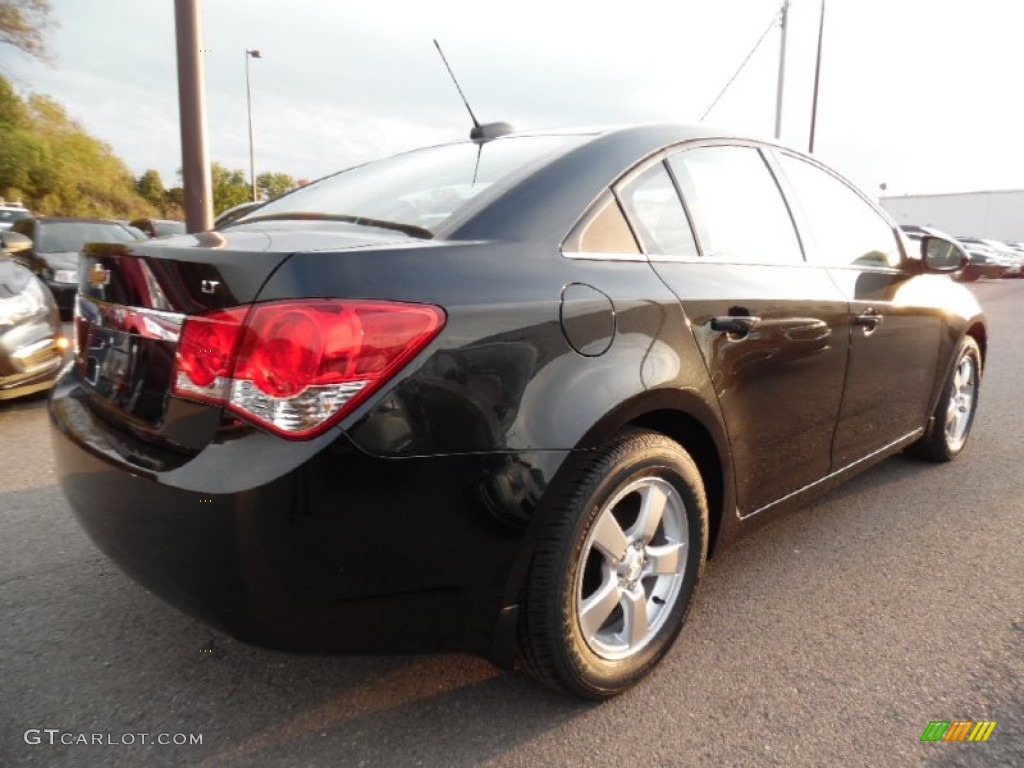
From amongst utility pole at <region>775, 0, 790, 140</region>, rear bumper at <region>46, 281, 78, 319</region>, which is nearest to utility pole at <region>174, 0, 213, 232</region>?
rear bumper at <region>46, 281, 78, 319</region>

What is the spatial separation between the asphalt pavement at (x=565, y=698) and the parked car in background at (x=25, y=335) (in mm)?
2133

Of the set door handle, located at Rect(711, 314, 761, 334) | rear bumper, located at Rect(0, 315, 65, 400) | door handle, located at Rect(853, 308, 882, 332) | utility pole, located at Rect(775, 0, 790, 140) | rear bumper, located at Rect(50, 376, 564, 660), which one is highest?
utility pole, located at Rect(775, 0, 790, 140)

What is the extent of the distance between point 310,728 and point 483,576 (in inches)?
25.1

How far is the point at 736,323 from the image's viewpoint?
2.18 m

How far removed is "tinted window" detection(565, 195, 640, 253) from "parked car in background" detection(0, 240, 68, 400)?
4176 millimetres

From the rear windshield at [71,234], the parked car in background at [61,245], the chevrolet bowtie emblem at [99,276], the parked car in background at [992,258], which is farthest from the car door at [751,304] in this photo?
the parked car in background at [992,258]

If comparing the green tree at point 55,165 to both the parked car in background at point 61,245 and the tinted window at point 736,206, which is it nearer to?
the parked car in background at point 61,245

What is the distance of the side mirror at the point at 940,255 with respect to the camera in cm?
338

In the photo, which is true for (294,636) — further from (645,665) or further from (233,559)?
(645,665)

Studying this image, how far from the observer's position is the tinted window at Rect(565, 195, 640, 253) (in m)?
1.93

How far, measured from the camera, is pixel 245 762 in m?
1.71

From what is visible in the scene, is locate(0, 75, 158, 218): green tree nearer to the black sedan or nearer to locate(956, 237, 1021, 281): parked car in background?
the black sedan

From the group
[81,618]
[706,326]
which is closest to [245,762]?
[81,618]

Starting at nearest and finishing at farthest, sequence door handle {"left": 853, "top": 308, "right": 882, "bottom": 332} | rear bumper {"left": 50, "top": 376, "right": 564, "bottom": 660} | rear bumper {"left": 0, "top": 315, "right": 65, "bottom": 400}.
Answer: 1. rear bumper {"left": 50, "top": 376, "right": 564, "bottom": 660}
2. door handle {"left": 853, "top": 308, "right": 882, "bottom": 332}
3. rear bumper {"left": 0, "top": 315, "right": 65, "bottom": 400}
